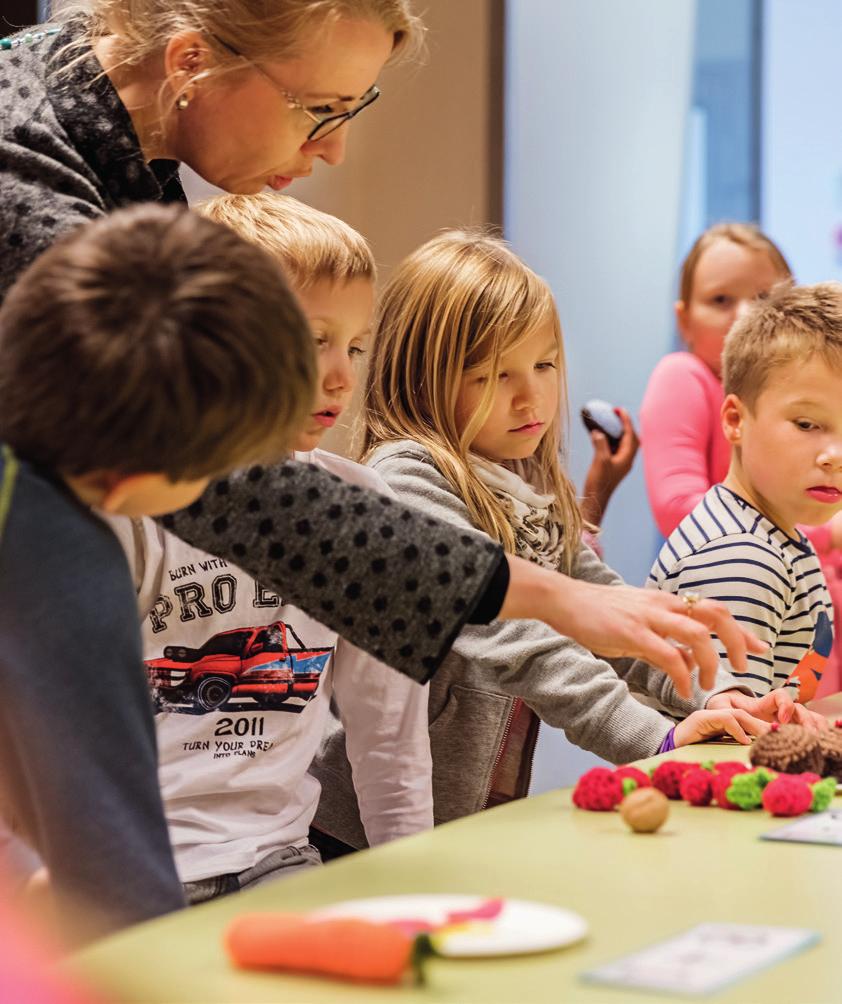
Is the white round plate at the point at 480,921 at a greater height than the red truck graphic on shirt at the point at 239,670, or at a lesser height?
greater

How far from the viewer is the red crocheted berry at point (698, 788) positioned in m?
1.02

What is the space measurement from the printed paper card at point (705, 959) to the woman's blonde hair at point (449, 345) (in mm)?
966

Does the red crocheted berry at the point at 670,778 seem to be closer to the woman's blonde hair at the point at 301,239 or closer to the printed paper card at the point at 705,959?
the printed paper card at the point at 705,959

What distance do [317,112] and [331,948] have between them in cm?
Result: 76

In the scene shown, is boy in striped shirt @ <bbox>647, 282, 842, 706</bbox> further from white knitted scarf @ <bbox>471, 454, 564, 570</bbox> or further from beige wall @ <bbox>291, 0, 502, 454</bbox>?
beige wall @ <bbox>291, 0, 502, 454</bbox>

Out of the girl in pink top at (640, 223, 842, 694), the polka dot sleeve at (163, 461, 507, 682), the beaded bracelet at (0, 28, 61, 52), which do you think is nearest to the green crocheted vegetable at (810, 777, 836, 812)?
the polka dot sleeve at (163, 461, 507, 682)

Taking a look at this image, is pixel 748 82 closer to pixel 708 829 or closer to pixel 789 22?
pixel 789 22

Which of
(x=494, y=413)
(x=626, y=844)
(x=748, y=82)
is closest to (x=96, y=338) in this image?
(x=626, y=844)

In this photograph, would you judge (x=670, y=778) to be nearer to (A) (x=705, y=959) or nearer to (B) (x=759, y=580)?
(A) (x=705, y=959)

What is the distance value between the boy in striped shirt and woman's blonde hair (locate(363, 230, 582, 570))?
176 mm

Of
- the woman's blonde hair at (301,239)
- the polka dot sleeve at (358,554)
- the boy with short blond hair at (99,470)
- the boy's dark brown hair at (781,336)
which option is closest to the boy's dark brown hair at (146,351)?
the boy with short blond hair at (99,470)

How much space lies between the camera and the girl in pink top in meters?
2.39

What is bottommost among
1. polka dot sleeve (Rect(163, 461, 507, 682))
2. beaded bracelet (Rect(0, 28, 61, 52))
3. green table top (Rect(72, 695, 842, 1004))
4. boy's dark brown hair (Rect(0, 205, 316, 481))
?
green table top (Rect(72, 695, 842, 1004))

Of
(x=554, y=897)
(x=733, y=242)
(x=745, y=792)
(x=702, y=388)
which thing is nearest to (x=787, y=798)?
(x=745, y=792)
